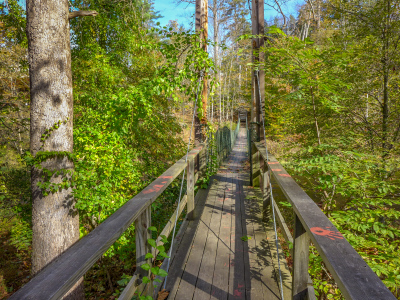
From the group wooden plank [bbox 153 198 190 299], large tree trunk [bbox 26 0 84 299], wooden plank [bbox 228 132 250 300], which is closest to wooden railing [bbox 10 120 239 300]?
wooden plank [bbox 153 198 190 299]

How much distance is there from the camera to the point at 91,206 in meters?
3.24

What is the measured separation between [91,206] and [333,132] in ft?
13.8

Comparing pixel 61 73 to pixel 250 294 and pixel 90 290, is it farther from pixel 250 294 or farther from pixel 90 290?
pixel 90 290

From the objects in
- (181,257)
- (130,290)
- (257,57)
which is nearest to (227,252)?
(181,257)

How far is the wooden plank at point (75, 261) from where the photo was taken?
2.72ft

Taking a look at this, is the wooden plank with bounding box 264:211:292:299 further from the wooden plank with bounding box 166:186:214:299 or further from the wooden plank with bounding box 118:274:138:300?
the wooden plank with bounding box 118:274:138:300

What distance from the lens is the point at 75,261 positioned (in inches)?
39.8

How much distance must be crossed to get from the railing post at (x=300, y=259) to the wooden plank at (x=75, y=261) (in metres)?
1.06

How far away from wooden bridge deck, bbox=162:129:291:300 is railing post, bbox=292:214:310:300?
1.52ft

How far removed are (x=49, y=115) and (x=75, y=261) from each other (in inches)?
101

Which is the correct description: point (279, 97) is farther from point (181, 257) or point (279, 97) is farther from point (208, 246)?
point (181, 257)

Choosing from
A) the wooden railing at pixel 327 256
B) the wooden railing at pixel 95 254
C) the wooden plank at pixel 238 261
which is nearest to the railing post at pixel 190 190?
the wooden plank at pixel 238 261

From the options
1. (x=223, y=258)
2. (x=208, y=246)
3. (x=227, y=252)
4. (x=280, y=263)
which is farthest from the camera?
(x=208, y=246)

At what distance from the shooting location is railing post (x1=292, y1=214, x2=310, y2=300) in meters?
1.61
